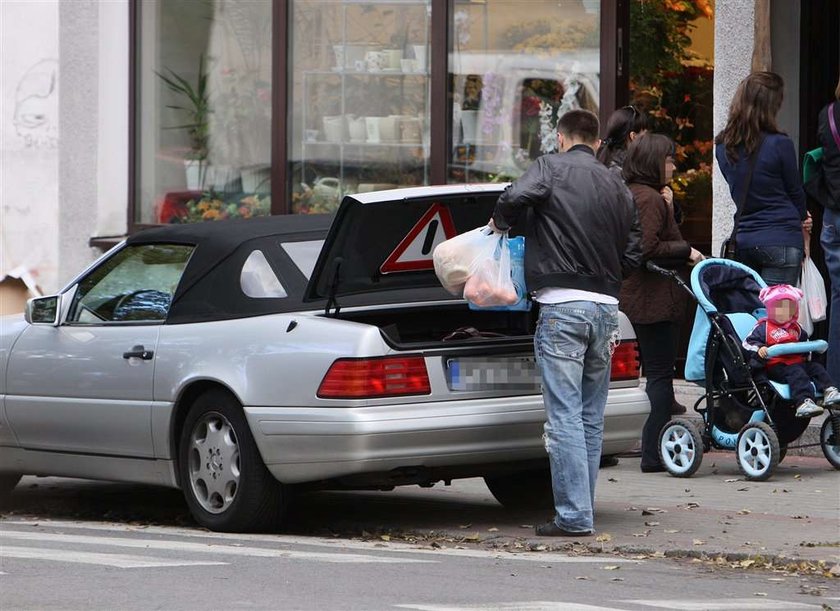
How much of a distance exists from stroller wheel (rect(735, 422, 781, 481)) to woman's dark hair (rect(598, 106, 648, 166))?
1.97 m

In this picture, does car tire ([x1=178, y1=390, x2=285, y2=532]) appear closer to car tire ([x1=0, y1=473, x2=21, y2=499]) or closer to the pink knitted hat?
car tire ([x1=0, y1=473, x2=21, y2=499])

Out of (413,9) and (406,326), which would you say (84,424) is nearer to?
(406,326)

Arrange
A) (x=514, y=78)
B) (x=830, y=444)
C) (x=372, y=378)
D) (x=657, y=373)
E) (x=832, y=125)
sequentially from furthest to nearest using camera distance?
(x=514, y=78) → (x=832, y=125) → (x=657, y=373) → (x=830, y=444) → (x=372, y=378)

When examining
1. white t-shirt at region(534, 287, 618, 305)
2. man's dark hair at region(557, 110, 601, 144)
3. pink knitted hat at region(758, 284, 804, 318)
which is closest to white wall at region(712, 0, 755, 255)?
Result: pink knitted hat at region(758, 284, 804, 318)

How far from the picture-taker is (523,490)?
8.81 metres

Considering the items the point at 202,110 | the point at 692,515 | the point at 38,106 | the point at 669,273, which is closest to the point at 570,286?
the point at 692,515

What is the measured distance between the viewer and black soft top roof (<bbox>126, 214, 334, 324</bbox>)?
8.12 metres

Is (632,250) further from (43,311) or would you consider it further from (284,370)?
(43,311)

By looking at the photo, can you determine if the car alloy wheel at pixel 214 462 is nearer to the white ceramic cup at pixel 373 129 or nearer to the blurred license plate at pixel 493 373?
the blurred license plate at pixel 493 373

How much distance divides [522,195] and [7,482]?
3.60 metres

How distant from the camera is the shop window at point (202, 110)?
48.8 ft

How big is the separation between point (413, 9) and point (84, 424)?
639 centimetres

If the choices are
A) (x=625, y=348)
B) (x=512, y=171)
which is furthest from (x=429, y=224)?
(x=512, y=171)

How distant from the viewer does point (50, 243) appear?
15.4m
